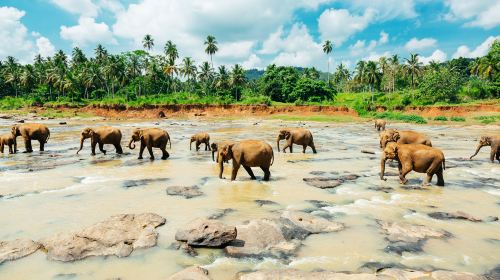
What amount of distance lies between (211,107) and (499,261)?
63.8 meters

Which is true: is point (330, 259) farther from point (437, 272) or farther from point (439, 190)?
point (439, 190)

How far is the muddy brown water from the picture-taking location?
581cm

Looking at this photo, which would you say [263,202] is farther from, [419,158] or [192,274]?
[419,158]

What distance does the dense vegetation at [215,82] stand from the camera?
68312mm

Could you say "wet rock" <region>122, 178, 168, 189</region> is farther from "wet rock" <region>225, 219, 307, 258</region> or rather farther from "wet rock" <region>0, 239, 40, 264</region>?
"wet rock" <region>225, 219, 307, 258</region>

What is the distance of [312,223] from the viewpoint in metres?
7.43

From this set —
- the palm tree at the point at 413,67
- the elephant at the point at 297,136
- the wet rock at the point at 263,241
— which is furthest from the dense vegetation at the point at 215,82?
the wet rock at the point at 263,241

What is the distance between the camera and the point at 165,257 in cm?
604

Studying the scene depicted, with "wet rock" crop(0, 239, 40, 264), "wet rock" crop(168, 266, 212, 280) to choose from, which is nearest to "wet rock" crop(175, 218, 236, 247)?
"wet rock" crop(168, 266, 212, 280)

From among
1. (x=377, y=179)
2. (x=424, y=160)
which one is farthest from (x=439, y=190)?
(x=377, y=179)

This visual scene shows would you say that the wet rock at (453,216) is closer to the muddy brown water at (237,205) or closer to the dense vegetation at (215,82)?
the muddy brown water at (237,205)

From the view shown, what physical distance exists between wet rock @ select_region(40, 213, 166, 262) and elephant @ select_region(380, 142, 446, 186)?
7305 mm

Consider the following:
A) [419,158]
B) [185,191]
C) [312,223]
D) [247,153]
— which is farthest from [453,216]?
[185,191]

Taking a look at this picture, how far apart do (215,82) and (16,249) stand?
7885 cm
